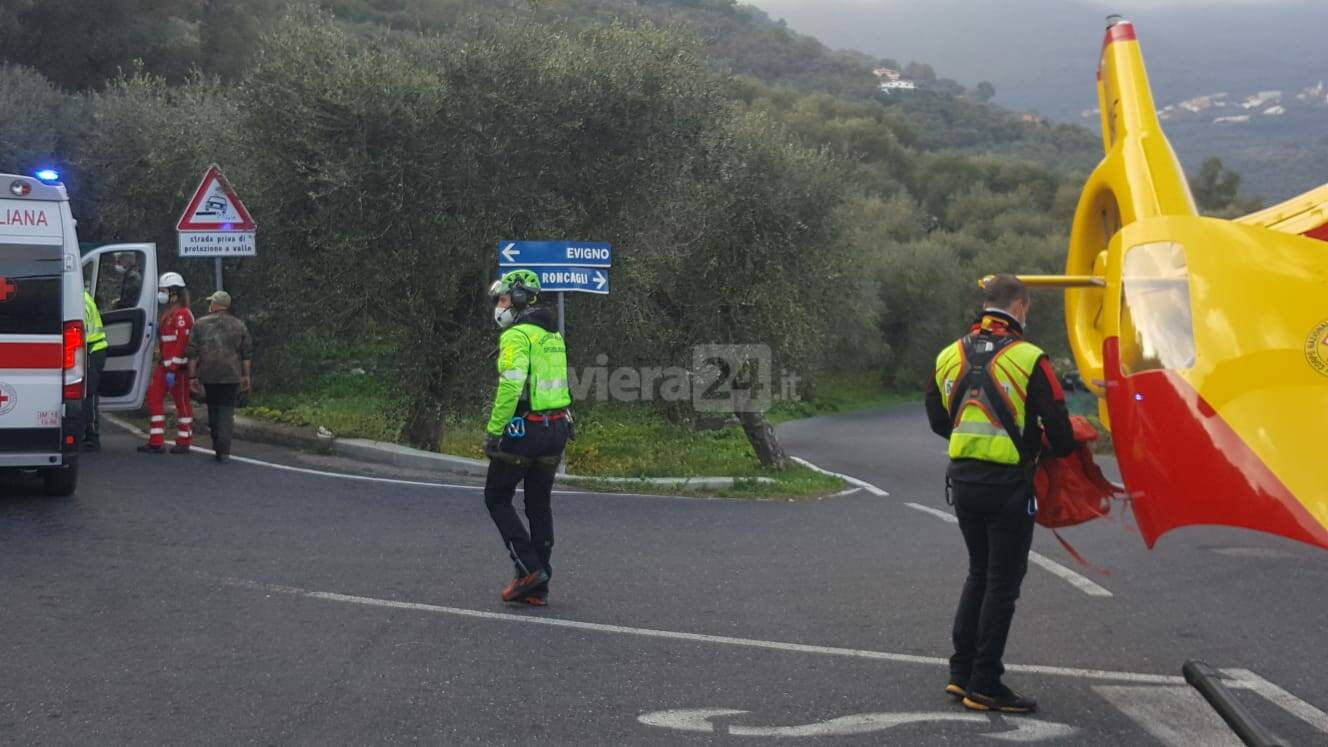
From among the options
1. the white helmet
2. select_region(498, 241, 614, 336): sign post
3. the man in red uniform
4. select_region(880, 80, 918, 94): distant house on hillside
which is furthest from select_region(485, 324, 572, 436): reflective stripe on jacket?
select_region(880, 80, 918, 94): distant house on hillside

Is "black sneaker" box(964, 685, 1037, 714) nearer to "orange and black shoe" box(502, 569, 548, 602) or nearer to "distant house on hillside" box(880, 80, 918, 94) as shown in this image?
"orange and black shoe" box(502, 569, 548, 602)

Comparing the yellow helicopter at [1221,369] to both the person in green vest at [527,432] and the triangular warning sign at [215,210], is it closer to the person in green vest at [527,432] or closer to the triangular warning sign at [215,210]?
the person in green vest at [527,432]

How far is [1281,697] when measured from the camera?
6.15m

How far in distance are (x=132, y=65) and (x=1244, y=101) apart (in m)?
120

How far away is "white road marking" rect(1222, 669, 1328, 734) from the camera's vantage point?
5.79 meters

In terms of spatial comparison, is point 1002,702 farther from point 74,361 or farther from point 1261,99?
point 1261,99

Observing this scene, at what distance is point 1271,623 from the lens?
25.6ft

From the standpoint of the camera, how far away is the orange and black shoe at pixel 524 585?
7.59 meters

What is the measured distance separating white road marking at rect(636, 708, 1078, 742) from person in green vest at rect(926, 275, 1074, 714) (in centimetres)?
15

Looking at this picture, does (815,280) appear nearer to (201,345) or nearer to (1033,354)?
(201,345)

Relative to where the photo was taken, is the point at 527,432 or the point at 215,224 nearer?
the point at 527,432

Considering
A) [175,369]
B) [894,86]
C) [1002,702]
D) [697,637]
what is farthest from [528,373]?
[894,86]

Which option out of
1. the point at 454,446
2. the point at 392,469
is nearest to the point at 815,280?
the point at 454,446

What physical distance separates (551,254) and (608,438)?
21.1 ft
